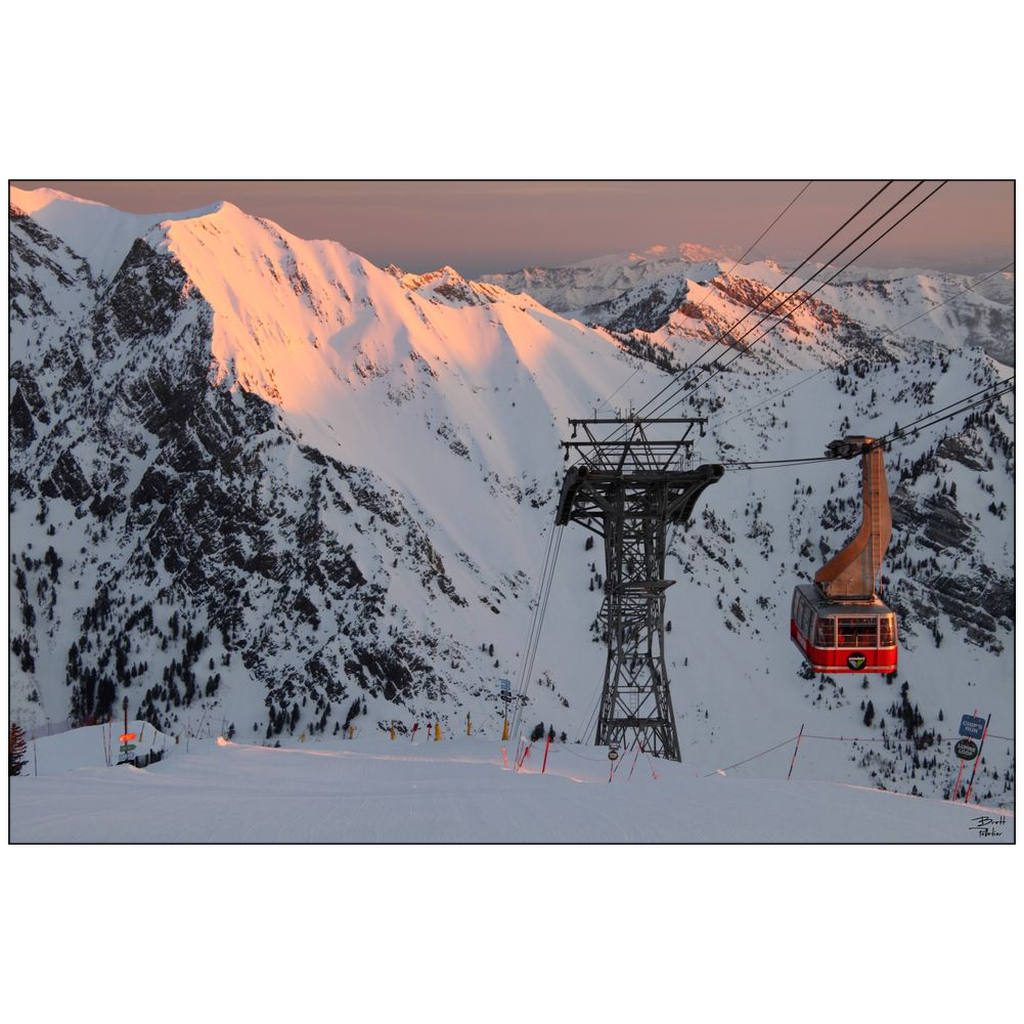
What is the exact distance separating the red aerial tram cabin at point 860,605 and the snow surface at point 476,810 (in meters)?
3.74

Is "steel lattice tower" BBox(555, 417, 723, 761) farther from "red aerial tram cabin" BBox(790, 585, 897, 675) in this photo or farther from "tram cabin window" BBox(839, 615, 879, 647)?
"tram cabin window" BBox(839, 615, 879, 647)

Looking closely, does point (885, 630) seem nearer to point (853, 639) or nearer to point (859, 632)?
point (859, 632)

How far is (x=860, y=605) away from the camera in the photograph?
3027 centimetres

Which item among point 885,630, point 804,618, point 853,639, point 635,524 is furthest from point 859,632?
point 635,524

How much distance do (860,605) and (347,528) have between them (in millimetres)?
118842

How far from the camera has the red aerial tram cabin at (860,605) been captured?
29312 millimetres

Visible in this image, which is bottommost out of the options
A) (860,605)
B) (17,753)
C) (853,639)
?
(17,753)

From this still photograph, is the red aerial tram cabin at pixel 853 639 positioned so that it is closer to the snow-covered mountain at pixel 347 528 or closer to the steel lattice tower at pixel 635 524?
the steel lattice tower at pixel 635 524

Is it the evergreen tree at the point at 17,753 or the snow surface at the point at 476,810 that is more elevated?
the snow surface at the point at 476,810
